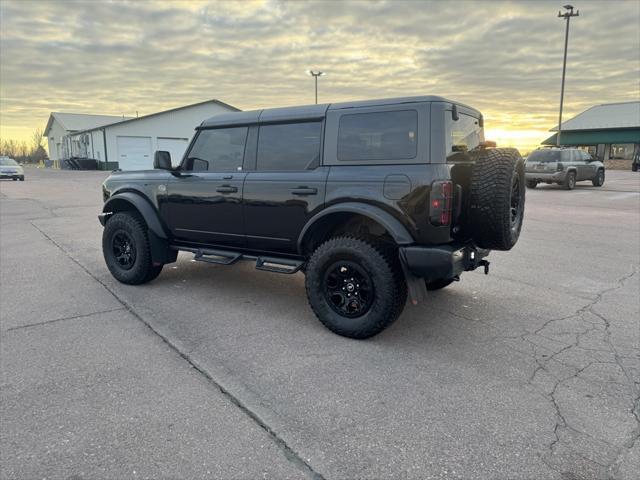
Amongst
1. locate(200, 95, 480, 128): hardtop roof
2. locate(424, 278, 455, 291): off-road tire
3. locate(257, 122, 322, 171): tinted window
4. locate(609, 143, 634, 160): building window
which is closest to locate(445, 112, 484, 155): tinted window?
locate(200, 95, 480, 128): hardtop roof

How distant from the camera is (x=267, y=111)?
4.69 meters

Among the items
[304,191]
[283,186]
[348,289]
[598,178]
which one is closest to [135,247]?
[283,186]

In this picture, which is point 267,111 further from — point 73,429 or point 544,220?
point 544,220

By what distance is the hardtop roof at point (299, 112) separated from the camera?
3.79 m

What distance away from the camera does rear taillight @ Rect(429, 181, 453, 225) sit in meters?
3.43

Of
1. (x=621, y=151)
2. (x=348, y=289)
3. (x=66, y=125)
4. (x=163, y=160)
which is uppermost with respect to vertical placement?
(x=66, y=125)

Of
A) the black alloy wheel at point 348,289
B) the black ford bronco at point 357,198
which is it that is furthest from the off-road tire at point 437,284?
the black alloy wheel at point 348,289

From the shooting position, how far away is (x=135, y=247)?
210 inches

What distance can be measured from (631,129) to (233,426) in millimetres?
47693

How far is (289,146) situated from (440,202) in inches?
66.7

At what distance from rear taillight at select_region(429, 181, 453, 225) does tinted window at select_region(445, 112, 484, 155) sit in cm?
35

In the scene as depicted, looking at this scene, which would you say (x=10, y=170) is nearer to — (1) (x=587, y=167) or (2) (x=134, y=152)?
(2) (x=134, y=152)

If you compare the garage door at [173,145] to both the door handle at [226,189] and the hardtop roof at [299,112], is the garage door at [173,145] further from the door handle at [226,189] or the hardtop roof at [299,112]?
the door handle at [226,189]

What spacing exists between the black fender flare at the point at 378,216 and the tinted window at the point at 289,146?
0.54m
